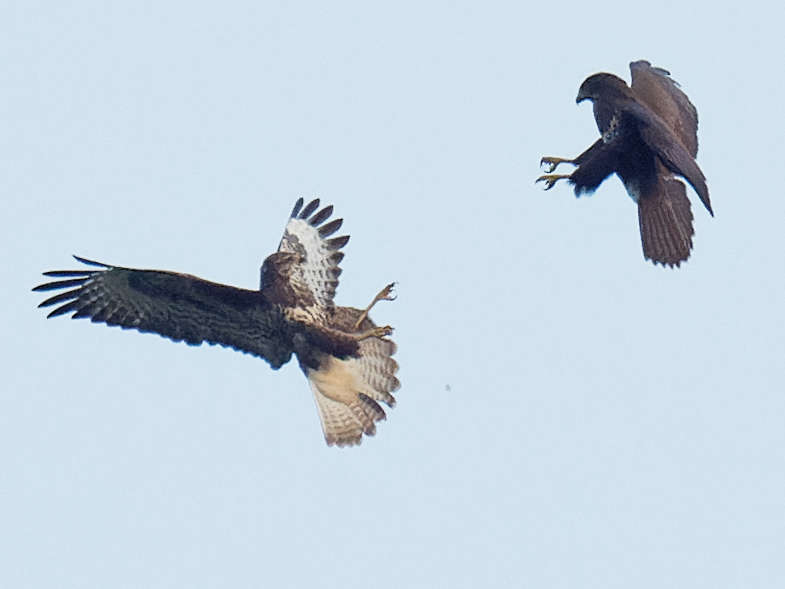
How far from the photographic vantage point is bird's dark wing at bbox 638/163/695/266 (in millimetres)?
12141

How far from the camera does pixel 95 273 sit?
11.4 m

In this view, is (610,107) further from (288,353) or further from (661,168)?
(288,353)

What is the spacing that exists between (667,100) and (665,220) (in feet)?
4.70

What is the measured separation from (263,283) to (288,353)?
1.53 ft

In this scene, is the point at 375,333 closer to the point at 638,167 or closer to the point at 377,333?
the point at 377,333

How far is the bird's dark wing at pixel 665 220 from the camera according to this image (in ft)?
39.8

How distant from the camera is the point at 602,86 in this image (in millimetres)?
12508

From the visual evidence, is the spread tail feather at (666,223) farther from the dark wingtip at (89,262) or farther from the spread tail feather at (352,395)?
the dark wingtip at (89,262)

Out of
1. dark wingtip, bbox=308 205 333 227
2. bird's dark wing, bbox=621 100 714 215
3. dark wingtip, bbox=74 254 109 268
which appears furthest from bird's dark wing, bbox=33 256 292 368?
bird's dark wing, bbox=621 100 714 215

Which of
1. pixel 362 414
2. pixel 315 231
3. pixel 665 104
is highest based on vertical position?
pixel 665 104

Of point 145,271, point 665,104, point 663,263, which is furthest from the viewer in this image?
point 665,104

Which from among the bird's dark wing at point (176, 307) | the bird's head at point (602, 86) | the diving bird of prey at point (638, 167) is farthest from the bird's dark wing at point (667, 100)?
the bird's dark wing at point (176, 307)

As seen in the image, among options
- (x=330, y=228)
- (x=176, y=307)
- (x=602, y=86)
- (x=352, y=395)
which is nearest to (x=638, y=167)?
(x=602, y=86)

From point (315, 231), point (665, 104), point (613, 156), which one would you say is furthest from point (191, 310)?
point (665, 104)
